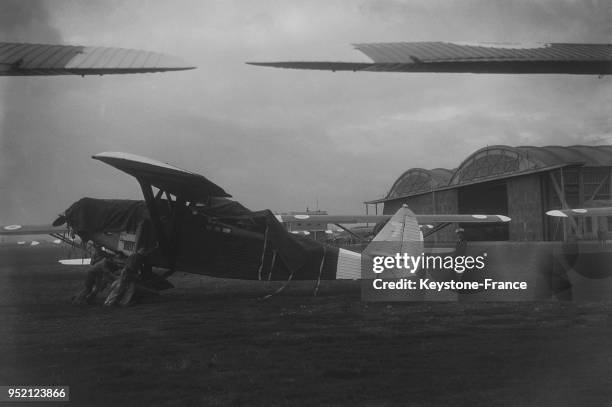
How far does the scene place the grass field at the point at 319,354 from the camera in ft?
8.92

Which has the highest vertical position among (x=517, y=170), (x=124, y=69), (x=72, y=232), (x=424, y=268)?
(x=124, y=69)

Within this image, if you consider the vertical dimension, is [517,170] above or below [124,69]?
below

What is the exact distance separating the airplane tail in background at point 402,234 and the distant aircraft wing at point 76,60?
19.2 feet

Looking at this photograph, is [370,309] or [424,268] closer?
[370,309]

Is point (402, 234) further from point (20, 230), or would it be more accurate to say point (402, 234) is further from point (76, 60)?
point (76, 60)

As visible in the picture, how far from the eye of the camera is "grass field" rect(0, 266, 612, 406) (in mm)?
2719

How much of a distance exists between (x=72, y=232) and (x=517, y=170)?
262 inches

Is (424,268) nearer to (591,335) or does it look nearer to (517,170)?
(517,170)

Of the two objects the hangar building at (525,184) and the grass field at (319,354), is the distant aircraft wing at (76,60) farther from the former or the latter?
the hangar building at (525,184)

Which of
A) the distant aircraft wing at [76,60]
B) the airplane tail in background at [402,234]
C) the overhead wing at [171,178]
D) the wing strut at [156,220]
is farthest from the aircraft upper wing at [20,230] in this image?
the airplane tail in background at [402,234]

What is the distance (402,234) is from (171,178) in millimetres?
4063

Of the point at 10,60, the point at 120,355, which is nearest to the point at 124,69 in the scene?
the point at 10,60

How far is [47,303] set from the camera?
7.29m

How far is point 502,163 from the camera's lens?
4.73 m
